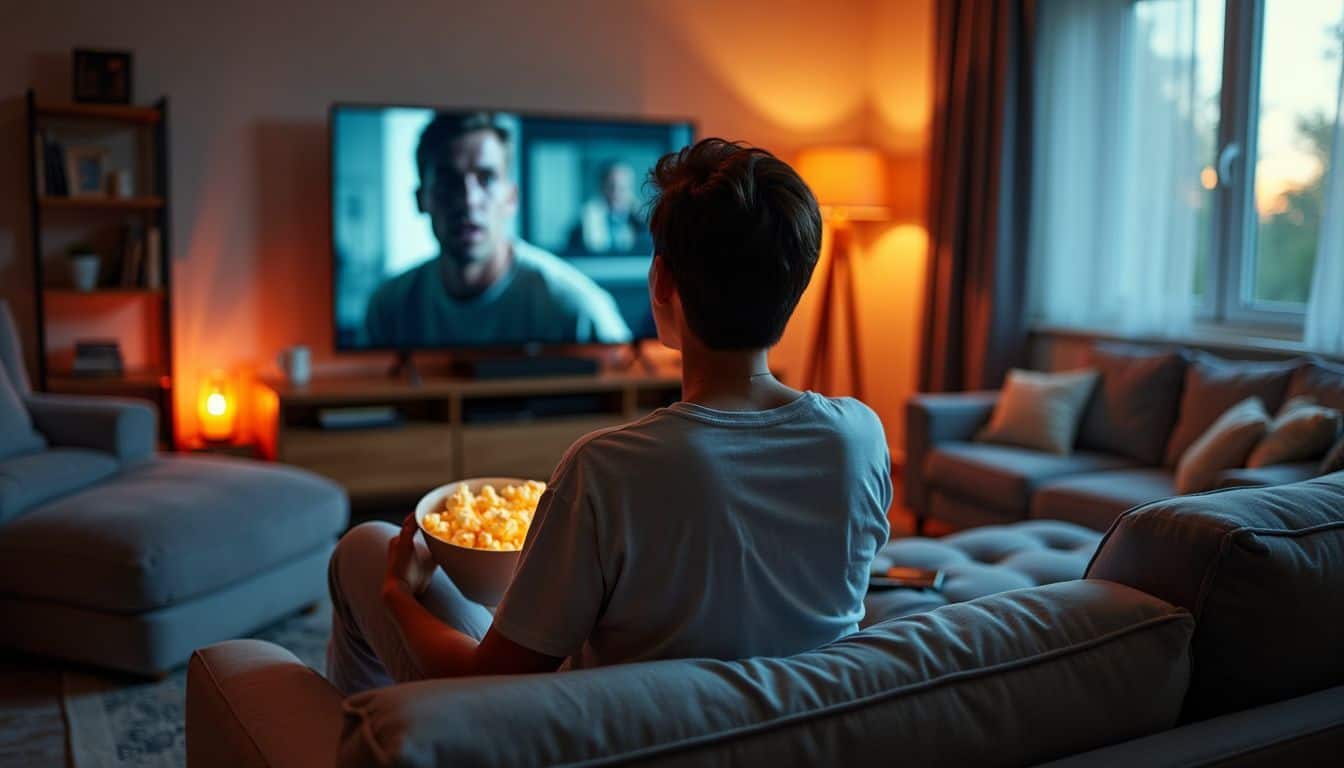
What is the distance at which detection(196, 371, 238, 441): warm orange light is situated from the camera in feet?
14.6

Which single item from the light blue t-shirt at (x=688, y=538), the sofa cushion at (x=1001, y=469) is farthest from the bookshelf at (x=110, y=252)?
the light blue t-shirt at (x=688, y=538)

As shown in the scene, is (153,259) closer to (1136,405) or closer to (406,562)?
(406,562)

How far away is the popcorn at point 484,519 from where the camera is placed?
149 cm

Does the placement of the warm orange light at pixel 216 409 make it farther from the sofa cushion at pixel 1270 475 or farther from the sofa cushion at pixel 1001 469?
the sofa cushion at pixel 1270 475

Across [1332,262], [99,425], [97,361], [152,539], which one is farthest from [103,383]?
[1332,262]

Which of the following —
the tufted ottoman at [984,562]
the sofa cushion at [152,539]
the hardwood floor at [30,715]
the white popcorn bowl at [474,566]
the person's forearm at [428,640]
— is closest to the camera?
the person's forearm at [428,640]

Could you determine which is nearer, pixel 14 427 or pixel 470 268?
pixel 14 427

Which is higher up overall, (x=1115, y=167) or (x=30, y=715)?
(x=1115, y=167)

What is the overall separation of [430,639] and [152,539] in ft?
5.58

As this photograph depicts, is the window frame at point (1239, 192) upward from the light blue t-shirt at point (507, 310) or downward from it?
upward

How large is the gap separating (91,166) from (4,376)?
1.14 m

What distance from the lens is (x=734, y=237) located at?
116cm

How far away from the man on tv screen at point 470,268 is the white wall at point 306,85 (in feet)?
1.01

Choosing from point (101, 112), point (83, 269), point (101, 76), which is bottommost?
point (83, 269)
